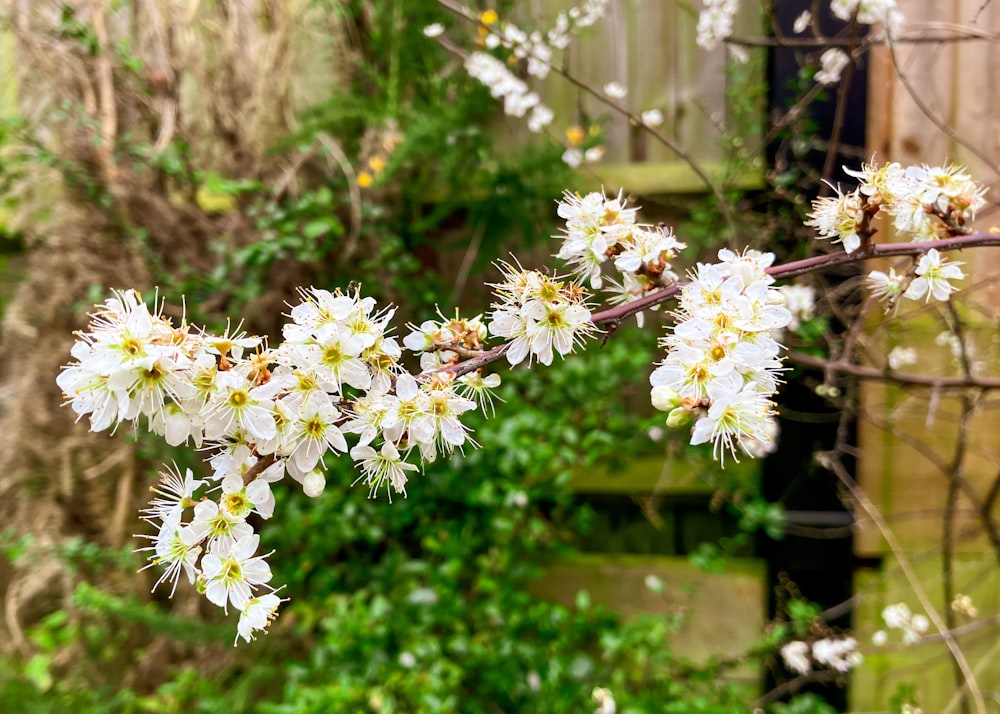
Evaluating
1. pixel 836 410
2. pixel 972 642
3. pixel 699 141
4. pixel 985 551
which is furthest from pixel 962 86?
pixel 972 642

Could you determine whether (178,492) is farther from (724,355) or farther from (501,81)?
(501,81)

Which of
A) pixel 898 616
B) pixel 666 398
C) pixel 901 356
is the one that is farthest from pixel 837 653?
pixel 666 398

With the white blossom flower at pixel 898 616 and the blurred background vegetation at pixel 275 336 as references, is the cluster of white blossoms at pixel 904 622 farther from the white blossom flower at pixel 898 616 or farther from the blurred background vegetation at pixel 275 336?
the blurred background vegetation at pixel 275 336

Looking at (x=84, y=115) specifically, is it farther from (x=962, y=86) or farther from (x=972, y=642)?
(x=972, y=642)

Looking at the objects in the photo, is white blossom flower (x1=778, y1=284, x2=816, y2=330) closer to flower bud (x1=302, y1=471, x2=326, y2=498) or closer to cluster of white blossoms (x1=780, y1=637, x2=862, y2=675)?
cluster of white blossoms (x1=780, y1=637, x2=862, y2=675)

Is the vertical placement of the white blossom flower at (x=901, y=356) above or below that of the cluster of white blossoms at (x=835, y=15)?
below

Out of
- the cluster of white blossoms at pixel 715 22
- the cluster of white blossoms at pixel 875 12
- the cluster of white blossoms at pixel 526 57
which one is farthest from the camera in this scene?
the cluster of white blossoms at pixel 526 57

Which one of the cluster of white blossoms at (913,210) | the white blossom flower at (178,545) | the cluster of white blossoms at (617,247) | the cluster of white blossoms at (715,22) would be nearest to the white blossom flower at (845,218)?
the cluster of white blossoms at (913,210)
